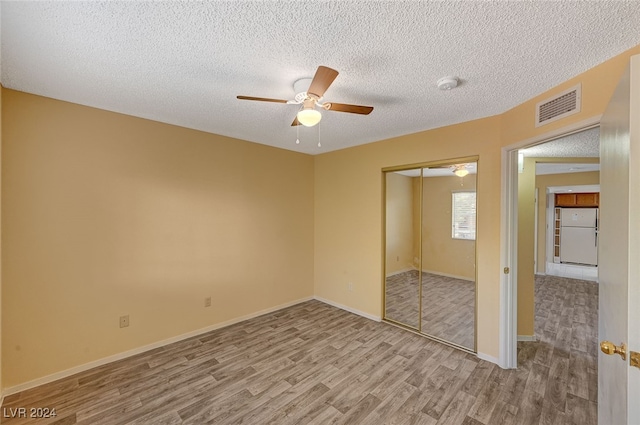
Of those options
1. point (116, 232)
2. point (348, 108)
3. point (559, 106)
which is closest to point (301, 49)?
point (348, 108)

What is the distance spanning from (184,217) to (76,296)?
1240 mm

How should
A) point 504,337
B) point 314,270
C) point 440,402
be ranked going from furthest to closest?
point 314,270 < point 504,337 < point 440,402

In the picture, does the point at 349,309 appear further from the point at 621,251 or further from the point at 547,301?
the point at 547,301

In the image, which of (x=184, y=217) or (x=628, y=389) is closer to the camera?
(x=628, y=389)

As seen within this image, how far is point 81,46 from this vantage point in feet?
5.27

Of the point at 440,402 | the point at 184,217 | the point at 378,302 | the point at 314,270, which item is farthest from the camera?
the point at 314,270

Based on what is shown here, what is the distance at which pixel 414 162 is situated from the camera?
3352 mm

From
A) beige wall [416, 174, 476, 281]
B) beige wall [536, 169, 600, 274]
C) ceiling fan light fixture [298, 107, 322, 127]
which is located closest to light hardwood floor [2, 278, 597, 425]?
beige wall [416, 174, 476, 281]

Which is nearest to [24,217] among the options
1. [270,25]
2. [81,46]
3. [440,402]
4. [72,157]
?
[72,157]

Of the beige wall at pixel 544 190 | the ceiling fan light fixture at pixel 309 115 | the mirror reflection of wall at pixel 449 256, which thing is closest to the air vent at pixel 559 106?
the mirror reflection of wall at pixel 449 256

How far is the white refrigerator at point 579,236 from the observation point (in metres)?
7.39

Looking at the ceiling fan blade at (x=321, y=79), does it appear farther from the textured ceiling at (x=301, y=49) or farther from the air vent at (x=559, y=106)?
the air vent at (x=559, y=106)

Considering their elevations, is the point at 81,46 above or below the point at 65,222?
above

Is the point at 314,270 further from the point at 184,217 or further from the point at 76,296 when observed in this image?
the point at 76,296
